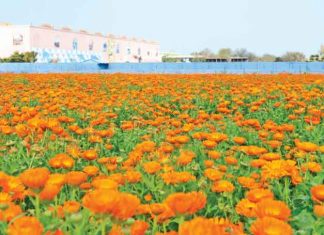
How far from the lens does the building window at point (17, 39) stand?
222ft

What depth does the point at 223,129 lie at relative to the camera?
478 cm

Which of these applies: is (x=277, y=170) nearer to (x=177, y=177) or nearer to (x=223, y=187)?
(x=223, y=187)

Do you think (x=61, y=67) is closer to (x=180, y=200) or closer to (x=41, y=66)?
(x=41, y=66)

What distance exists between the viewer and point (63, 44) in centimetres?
7456

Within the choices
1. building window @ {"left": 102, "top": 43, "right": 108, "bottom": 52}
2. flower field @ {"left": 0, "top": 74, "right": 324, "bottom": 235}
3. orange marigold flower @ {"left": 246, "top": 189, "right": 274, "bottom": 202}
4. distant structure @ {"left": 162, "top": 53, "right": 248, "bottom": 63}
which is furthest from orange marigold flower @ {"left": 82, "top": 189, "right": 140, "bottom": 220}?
building window @ {"left": 102, "top": 43, "right": 108, "bottom": 52}

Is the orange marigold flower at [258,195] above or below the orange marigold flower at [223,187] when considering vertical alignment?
above

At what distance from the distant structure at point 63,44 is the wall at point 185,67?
25.9 metres

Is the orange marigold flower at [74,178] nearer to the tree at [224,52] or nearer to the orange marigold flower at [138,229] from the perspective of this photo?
the orange marigold flower at [138,229]

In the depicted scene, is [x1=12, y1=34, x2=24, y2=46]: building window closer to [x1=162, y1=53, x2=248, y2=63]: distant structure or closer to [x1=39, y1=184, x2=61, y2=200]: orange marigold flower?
[x1=162, y1=53, x2=248, y2=63]: distant structure

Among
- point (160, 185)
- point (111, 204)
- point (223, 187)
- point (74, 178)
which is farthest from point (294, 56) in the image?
point (111, 204)

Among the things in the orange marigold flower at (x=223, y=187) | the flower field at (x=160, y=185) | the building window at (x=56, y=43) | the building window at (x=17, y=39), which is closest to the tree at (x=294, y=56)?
→ the building window at (x=56, y=43)

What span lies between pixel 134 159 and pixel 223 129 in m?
2.04

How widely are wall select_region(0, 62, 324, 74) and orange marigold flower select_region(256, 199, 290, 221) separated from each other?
62.2 ft

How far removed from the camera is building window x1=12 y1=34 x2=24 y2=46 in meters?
67.7
